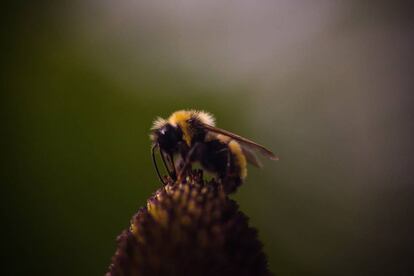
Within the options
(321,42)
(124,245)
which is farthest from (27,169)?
(321,42)

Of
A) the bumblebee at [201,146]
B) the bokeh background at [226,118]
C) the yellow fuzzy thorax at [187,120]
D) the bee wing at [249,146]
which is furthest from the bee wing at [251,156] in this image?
the bokeh background at [226,118]

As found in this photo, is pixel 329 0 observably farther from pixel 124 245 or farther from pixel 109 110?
pixel 124 245

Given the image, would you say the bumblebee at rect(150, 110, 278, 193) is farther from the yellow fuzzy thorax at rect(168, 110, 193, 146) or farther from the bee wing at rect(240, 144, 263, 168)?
the bee wing at rect(240, 144, 263, 168)

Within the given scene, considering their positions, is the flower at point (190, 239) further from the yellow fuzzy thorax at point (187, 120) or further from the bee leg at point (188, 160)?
the yellow fuzzy thorax at point (187, 120)

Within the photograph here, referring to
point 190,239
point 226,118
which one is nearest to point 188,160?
point 190,239

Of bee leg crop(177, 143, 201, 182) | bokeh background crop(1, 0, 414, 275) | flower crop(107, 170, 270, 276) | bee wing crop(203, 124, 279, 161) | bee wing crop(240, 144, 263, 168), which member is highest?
bokeh background crop(1, 0, 414, 275)

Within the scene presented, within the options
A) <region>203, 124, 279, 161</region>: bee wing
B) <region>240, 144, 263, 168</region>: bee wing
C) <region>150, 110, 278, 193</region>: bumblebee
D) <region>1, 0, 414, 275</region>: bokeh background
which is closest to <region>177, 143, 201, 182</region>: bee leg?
<region>150, 110, 278, 193</region>: bumblebee

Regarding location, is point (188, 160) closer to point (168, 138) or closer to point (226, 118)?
point (168, 138)
